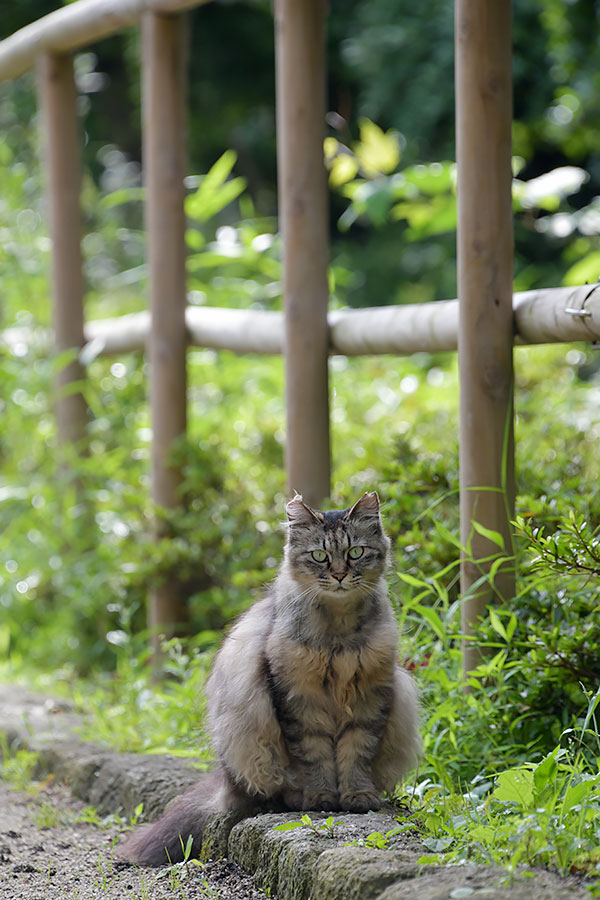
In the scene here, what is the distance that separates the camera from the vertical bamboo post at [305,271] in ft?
11.1

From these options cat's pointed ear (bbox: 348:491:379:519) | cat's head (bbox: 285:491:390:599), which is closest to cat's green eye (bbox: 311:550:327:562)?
cat's head (bbox: 285:491:390:599)

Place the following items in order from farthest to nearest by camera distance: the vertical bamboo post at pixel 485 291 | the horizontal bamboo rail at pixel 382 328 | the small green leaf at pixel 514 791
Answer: the vertical bamboo post at pixel 485 291, the horizontal bamboo rail at pixel 382 328, the small green leaf at pixel 514 791

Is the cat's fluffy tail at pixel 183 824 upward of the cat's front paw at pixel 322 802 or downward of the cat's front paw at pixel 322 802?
downward

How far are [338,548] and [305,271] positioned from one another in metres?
1.39

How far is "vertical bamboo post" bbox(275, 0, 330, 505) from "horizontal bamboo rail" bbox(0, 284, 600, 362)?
115 millimetres

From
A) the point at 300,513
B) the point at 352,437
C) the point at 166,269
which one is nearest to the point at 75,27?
the point at 166,269

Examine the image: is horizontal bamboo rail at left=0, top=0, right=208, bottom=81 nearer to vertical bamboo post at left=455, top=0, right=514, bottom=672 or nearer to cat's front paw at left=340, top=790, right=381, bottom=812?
vertical bamboo post at left=455, top=0, right=514, bottom=672

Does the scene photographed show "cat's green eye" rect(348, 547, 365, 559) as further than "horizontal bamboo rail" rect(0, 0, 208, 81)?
No

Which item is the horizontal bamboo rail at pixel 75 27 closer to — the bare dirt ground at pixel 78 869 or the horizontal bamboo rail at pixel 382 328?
the horizontal bamboo rail at pixel 382 328

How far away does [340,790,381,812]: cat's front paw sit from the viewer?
2221mm

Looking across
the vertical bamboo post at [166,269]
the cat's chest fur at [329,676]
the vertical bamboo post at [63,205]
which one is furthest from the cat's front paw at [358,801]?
the vertical bamboo post at [63,205]

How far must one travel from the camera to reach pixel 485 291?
268 cm

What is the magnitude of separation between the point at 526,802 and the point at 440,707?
2.29 ft

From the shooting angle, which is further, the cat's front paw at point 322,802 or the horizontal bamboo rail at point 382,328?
the horizontal bamboo rail at point 382,328
